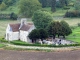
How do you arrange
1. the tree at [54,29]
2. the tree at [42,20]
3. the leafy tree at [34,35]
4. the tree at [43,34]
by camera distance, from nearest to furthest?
1. the leafy tree at [34,35]
2. the tree at [43,34]
3. the tree at [54,29]
4. the tree at [42,20]

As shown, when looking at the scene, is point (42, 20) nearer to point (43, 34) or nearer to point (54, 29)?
point (54, 29)

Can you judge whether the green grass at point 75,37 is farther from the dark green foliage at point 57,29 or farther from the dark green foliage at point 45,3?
the dark green foliage at point 45,3

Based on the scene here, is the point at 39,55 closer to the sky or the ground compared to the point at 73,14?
closer to the ground

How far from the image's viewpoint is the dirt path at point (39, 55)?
229 ft

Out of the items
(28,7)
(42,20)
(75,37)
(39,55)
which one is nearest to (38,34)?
(39,55)

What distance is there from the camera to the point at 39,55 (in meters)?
72.4

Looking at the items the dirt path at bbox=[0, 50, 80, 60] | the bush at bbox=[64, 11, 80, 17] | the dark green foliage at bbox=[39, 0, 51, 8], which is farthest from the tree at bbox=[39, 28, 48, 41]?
the dark green foliage at bbox=[39, 0, 51, 8]

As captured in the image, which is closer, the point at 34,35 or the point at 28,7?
the point at 34,35

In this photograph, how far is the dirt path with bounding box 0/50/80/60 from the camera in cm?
6975

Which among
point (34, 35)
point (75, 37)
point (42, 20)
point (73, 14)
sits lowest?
point (75, 37)

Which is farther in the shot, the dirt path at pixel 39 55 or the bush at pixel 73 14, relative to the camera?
the bush at pixel 73 14

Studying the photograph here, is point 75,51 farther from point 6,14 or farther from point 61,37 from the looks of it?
point 6,14

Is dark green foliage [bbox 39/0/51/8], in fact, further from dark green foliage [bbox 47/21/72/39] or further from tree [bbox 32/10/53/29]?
dark green foliage [bbox 47/21/72/39]

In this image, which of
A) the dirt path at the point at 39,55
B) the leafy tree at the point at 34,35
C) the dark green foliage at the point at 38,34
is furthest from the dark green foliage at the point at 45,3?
the dirt path at the point at 39,55
